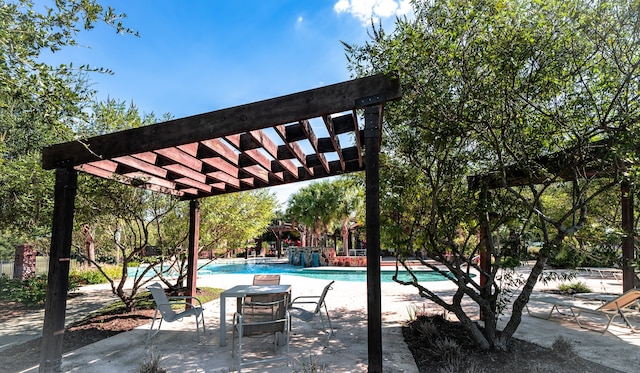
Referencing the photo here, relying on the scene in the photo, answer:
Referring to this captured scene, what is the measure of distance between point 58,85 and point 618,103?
538 centimetres

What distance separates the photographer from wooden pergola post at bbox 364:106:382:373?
3.39 meters

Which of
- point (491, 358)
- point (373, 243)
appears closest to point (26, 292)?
point (373, 243)

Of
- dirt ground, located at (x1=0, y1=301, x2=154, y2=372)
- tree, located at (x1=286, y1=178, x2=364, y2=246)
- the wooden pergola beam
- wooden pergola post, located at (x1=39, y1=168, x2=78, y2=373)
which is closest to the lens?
the wooden pergola beam

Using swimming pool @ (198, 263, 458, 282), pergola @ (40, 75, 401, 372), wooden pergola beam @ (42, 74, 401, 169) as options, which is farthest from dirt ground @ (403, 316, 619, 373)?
swimming pool @ (198, 263, 458, 282)

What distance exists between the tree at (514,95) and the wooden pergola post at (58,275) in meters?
4.07

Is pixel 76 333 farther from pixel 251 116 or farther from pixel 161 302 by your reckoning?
pixel 251 116

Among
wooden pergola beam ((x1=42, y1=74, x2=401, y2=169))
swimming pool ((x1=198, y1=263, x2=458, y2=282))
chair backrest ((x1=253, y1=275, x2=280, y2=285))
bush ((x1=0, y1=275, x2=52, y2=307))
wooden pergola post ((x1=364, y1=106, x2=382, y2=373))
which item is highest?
wooden pergola beam ((x1=42, y1=74, x2=401, y2=169))

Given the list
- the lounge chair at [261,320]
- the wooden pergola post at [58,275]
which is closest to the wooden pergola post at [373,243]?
the lounge chair at [261,320]

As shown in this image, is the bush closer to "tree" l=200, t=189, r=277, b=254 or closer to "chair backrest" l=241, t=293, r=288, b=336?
"tree" l=200, t=189, r=277, b=254

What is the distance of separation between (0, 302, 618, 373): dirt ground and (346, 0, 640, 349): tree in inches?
12.1

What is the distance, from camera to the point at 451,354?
4.13m

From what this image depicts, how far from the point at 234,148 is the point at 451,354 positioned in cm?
370

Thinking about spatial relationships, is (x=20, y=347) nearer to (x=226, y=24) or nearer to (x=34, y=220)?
(x=34, y=220)

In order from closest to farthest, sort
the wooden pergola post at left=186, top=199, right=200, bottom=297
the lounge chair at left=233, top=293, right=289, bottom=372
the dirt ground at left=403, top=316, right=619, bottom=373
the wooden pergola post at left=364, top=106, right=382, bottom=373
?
the wooden pergola post at left=364, top=106, right=382, bottom=373 < the dirt ground at left=403, top=316, right=619, bottom=373 < the lounge chair at left=233, top=293, right=289, bottom=372 < the wooden pergola post at left=186, top=199, right=200, bottom=297
